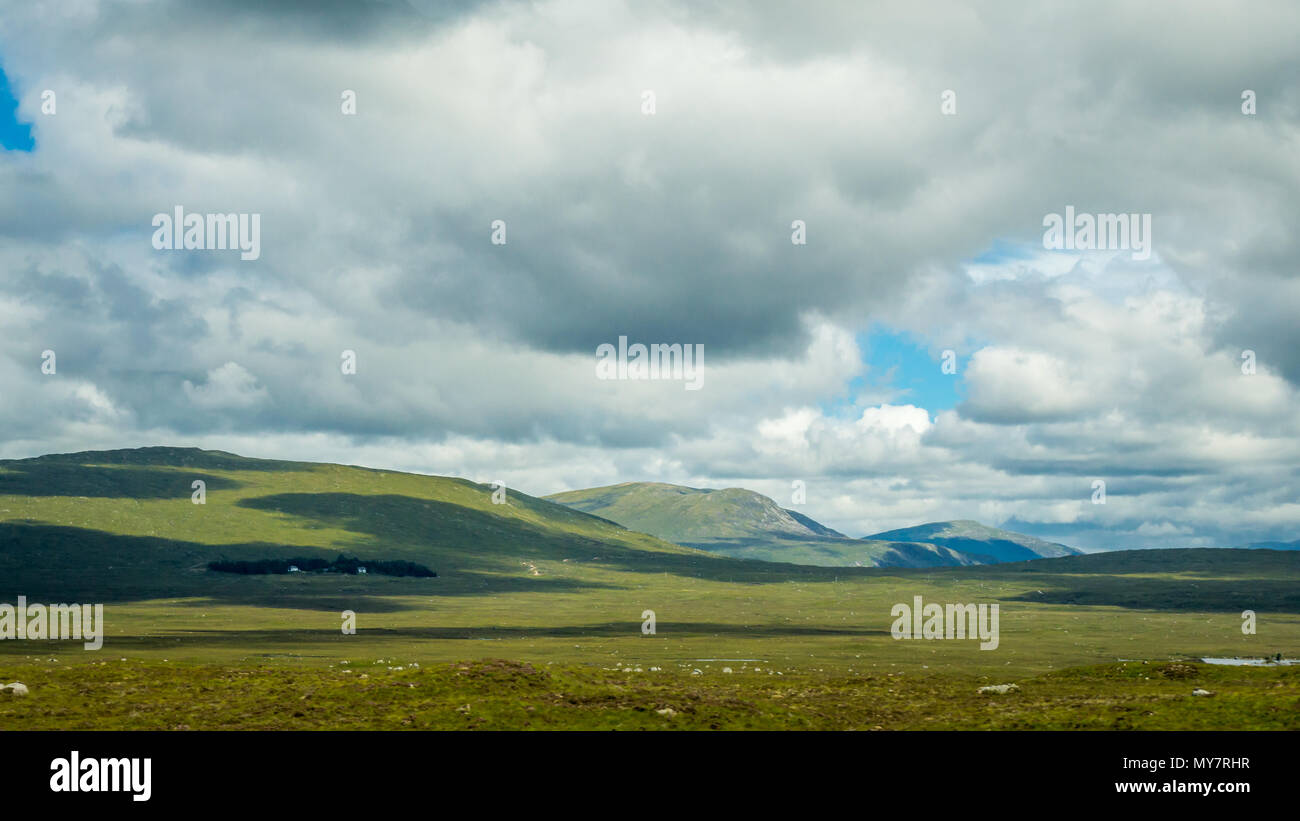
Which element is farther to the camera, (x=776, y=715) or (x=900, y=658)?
(x=900, y=658)

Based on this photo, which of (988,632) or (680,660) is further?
(988,632)
